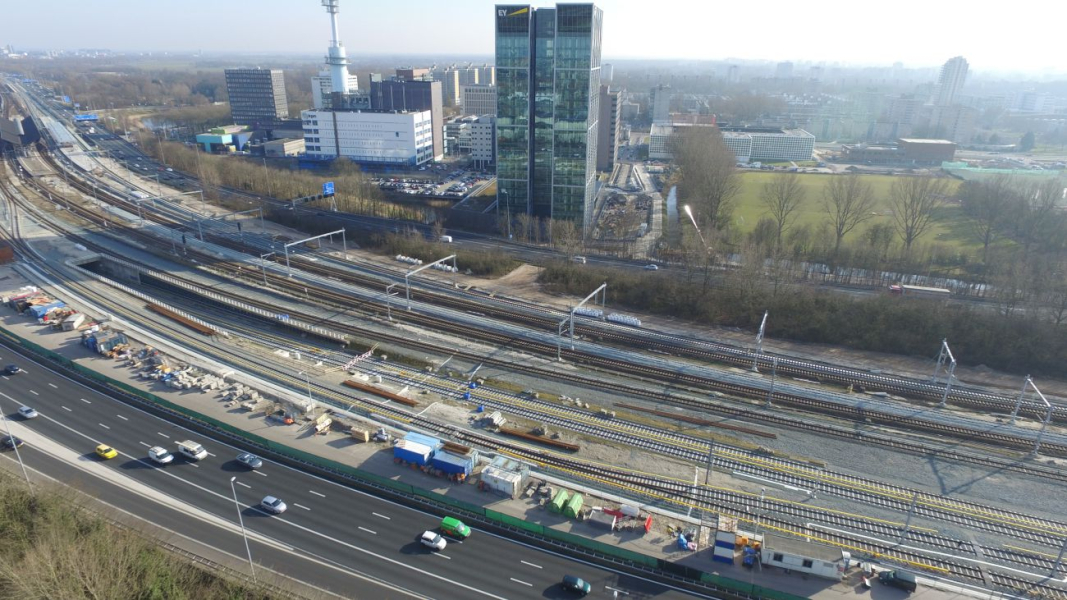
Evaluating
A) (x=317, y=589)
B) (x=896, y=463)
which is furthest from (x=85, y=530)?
(x=896, y=463)

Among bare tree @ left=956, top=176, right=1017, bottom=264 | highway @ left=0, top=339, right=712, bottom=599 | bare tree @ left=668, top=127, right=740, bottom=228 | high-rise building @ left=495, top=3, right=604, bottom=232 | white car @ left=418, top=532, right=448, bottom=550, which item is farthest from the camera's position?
bare tree @ left=668, top=127, right=740, bottom=228

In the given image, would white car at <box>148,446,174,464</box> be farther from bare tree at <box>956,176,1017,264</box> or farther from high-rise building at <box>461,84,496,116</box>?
high-rise building at <box>461,84,496,116</box>

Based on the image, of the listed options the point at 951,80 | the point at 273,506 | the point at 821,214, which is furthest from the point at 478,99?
the point at 951,80

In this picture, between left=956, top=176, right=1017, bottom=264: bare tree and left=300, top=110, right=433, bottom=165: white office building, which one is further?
left=300, top=110, right=433, bottom=165: white office building

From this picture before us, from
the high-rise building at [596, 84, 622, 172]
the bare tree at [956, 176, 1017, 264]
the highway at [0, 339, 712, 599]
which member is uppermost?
the high-rise building at [596, 84, 622, 172]

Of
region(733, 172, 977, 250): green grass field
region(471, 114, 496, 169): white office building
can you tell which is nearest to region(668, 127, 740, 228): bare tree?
region(733, 172, 977, 250): green grass field

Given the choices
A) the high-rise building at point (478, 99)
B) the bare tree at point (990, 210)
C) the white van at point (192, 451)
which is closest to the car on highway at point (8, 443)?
the white van at point (192, 451)

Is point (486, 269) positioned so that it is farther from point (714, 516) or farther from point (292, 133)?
point (292, 133)

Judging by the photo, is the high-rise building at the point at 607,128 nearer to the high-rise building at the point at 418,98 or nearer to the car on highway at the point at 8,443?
the high-rise building at the point at 418,98

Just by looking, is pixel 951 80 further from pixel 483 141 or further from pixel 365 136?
pixel 365 136
